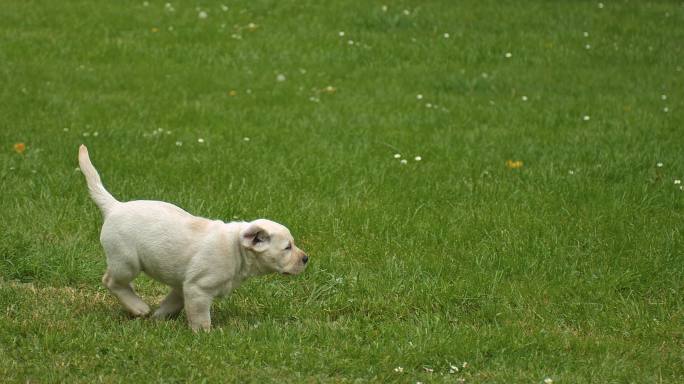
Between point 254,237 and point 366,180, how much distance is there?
2.65 meters

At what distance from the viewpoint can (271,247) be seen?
16.4 feet

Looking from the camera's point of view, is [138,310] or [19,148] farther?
[19,148]

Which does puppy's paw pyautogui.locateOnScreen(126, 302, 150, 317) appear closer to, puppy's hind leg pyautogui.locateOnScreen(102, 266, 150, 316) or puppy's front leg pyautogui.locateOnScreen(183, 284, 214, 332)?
puppy's hind leg pyautogui.locateOnScreen(102, 266, 150, 316)

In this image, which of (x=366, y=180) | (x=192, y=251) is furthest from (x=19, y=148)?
(x=192, y=251)

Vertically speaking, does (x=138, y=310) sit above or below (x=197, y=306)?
below

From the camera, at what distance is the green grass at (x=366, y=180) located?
4.95 metres

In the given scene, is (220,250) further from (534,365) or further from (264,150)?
(264,150)

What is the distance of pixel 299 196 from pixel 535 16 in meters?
6.46

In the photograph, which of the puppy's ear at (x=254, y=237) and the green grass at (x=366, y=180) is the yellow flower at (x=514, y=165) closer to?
the green grass at (x=366, y=180)

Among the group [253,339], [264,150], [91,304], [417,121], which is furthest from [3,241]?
[417,121]

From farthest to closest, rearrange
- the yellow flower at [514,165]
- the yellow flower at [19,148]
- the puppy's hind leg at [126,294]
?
the yellow flower at [514,165] → the yellow flower at [19,148] → the puppy's hind leg at [126,294]

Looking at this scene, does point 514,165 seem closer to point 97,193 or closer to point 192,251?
point 192,251

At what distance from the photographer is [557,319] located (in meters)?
5.48

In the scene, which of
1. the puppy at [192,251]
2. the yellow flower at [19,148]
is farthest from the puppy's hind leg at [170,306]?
the yellow flower at [19,148]
